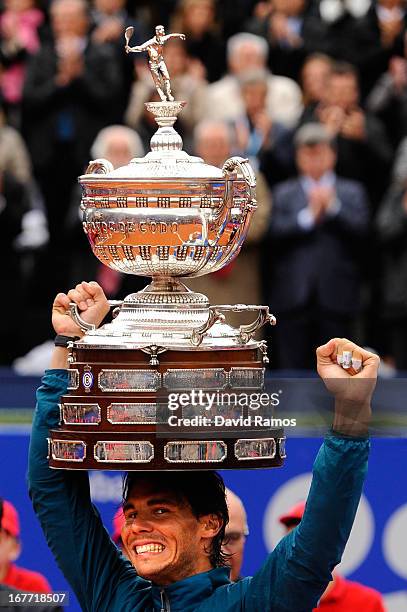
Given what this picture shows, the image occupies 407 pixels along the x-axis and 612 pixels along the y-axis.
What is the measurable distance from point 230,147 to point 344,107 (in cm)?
108

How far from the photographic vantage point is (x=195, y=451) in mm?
4098

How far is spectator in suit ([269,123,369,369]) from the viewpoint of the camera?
1082 cm

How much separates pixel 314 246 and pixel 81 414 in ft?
22.5

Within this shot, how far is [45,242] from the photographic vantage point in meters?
11.6

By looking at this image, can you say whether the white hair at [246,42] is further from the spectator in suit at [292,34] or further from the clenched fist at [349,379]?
the clenched fist at [349,379]

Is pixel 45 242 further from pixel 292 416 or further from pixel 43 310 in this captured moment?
pixel 292 416

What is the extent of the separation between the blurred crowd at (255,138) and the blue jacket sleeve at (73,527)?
583 centimetres

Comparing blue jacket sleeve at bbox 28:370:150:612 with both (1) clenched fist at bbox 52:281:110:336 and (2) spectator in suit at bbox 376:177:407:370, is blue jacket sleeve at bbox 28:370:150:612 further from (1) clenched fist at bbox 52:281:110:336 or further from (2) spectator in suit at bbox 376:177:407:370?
(2) spectator in suit at bbox 376:177:407:370

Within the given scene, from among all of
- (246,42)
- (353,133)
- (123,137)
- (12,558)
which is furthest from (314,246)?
(12,558)

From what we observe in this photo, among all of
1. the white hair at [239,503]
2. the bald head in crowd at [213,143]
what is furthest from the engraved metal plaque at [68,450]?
the bald head in crowd at [213,143]

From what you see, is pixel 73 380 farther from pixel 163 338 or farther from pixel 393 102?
pixel 393 102

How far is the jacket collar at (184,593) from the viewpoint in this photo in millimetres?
4246

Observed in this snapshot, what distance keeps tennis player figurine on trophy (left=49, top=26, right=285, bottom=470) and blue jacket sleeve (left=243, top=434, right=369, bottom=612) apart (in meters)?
0.20

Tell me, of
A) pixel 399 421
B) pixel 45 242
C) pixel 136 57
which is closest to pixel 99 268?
pixel 45 242
